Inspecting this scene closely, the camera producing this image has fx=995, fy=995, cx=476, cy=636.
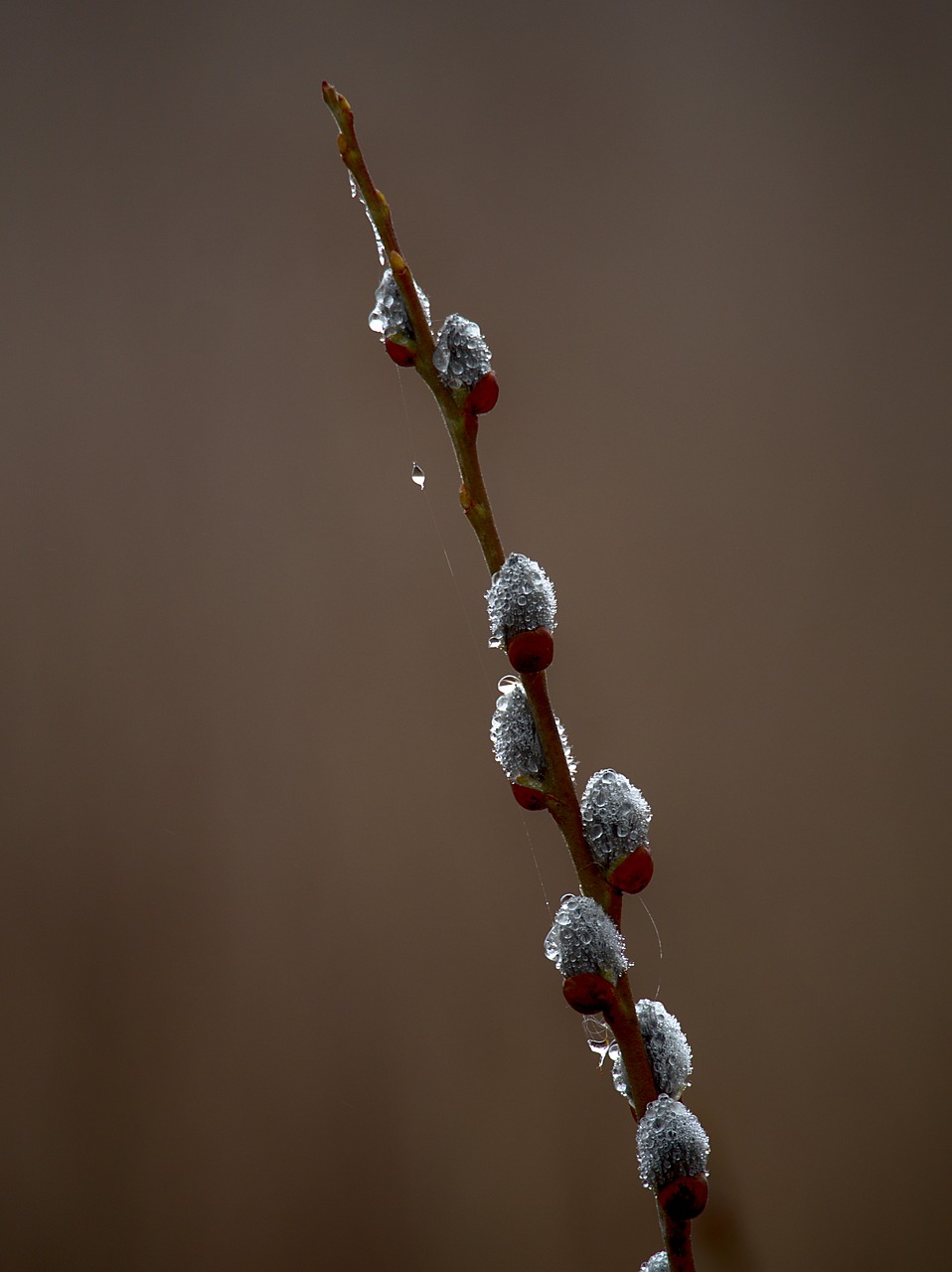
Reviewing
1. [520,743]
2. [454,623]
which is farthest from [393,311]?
[454,623]

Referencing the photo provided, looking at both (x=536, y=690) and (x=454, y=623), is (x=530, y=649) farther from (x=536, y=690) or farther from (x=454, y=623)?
(x=454, y=623)

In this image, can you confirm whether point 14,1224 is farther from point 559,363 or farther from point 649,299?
point 649,299

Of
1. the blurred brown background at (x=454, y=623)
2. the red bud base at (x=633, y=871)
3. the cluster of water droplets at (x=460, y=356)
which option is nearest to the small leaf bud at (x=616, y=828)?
the red bud base at (x=633, y=871)

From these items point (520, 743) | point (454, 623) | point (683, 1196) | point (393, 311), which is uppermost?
point (454, 623)

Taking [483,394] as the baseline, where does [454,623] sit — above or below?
above

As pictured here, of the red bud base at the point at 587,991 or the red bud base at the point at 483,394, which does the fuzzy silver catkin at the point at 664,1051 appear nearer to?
the red bud base at the point at 587,991

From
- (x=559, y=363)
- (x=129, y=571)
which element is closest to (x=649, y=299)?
(x=559, y=363)

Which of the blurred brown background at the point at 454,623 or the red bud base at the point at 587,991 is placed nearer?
the red bud base at the point at 587,991
